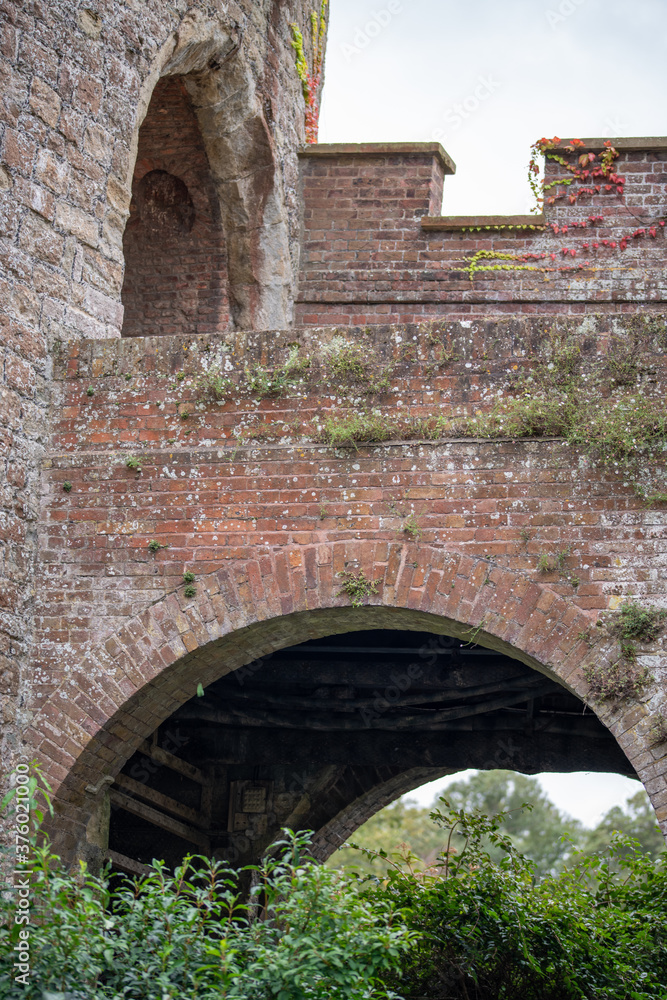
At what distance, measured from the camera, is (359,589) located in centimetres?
512

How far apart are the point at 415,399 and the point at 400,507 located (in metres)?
0.54

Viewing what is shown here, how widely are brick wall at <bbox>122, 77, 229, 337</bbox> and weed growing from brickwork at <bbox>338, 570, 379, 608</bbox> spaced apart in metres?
4.42

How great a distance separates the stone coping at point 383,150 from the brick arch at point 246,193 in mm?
568

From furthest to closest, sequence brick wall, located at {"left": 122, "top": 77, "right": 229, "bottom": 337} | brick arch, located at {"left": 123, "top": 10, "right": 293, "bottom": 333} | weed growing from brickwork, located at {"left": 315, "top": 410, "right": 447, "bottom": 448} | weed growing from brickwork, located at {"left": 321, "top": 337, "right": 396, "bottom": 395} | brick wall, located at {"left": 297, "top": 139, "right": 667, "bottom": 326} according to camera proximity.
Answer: brick wall, located at {"left": 122, "top": 77, "right": 229, "bottom": 337} < brick wall, located at {"left": 297, "top": 139, "right": 667, "bottom": 326} < brick arch, located at {"left": 123, "top": 10, "right": 293, "bottom": 333} < weed growing from brickwork, located at {"left": 321, "top": 337, "right": 396, "bottom": 395} < weed growing from brickwork, located at {"left": 315, "top": 410, "right": 447, "bottom": 448}

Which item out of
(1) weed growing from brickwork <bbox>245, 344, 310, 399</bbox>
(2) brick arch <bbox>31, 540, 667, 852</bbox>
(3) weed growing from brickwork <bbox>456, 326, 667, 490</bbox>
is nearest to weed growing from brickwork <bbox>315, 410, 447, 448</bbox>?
(3) weed growing from brickwork <bbox>456, 326, 667, 490</bbox>

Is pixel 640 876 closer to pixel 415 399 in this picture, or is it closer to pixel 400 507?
pixel 400 507

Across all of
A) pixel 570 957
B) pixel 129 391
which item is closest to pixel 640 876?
pixel 570 957

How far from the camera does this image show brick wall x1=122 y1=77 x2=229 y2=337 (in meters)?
9.05

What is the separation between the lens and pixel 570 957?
→ 534 cm

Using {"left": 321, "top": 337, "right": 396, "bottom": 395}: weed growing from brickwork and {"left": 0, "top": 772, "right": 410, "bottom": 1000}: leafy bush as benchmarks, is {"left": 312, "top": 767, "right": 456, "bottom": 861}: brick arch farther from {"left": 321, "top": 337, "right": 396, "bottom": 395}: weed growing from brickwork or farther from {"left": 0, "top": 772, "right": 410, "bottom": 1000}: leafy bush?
{"left": 0, "top": 772, "right": 410, "bottom": 1000}: leafy bush

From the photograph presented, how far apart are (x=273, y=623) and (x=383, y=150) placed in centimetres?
538

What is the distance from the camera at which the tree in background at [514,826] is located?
27688 millimetres

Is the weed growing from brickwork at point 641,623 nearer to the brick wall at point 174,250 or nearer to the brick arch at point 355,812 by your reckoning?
the brick arch at point 355,812

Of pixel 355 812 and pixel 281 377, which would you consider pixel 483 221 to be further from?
pixel 355 812
